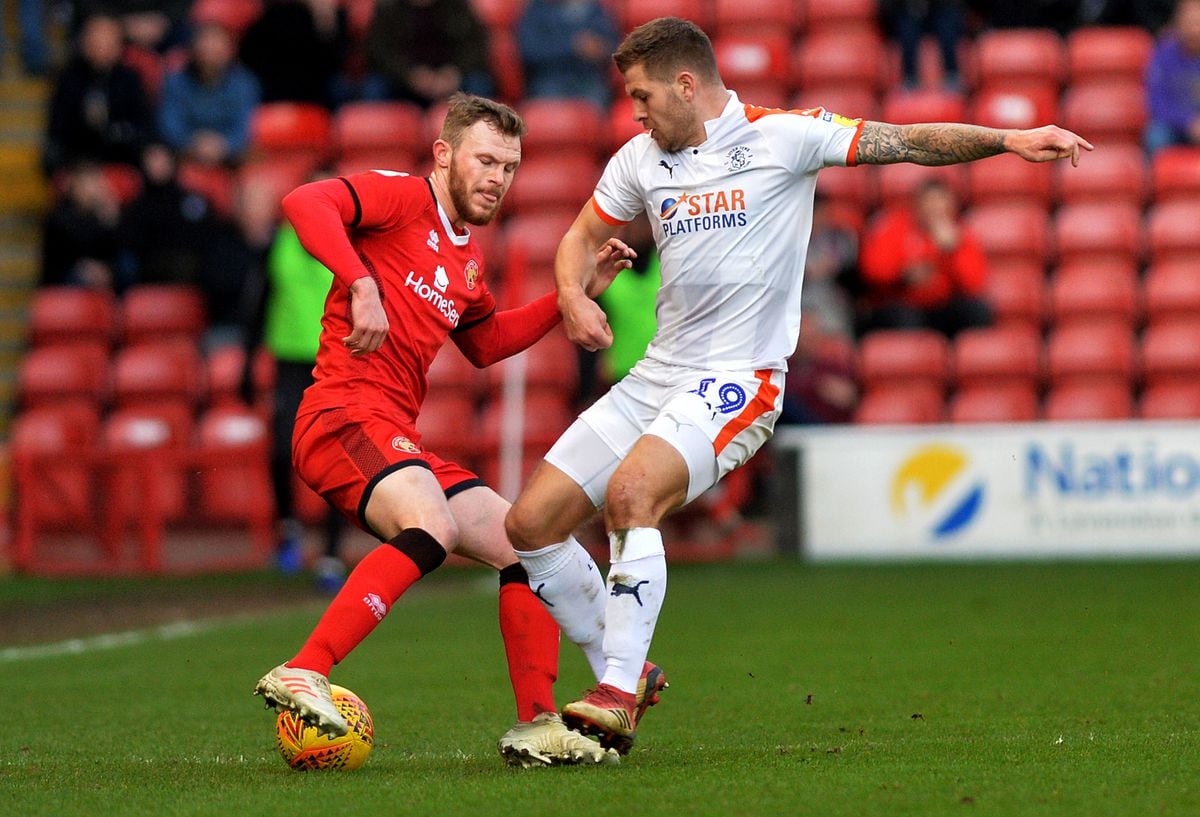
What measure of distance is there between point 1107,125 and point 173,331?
786 centimetres

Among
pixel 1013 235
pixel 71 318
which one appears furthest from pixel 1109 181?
pixel 71 318

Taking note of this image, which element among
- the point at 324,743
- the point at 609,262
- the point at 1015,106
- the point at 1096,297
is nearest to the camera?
the point at 324,743

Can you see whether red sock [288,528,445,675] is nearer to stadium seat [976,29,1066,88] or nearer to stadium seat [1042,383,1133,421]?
stadium seat [1042,383,1133,421]

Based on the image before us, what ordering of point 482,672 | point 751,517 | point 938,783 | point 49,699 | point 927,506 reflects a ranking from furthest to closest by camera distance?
1. point 751,517
2. point 927,506
3. point 482,672
4. point 49,699
5. point 938,783

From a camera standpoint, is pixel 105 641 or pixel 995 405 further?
pixel 995 405

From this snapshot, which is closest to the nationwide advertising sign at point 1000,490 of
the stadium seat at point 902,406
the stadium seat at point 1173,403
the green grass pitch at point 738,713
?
the stadium seat at point 902,406

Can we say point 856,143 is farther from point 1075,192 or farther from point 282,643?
point 1075,192

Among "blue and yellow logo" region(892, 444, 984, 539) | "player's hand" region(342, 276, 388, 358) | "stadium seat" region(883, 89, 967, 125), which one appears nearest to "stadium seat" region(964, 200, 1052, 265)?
"stadium seat" region(883, 89, 967, 125)

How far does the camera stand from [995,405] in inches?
527

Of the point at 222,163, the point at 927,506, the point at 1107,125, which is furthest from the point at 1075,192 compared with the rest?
the point at 222,163

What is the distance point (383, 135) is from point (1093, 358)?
608cm

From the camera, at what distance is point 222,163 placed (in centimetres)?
1534

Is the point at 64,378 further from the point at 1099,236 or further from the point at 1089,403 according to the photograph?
the point at 1099,236

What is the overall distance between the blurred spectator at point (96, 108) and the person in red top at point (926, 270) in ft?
20.8
